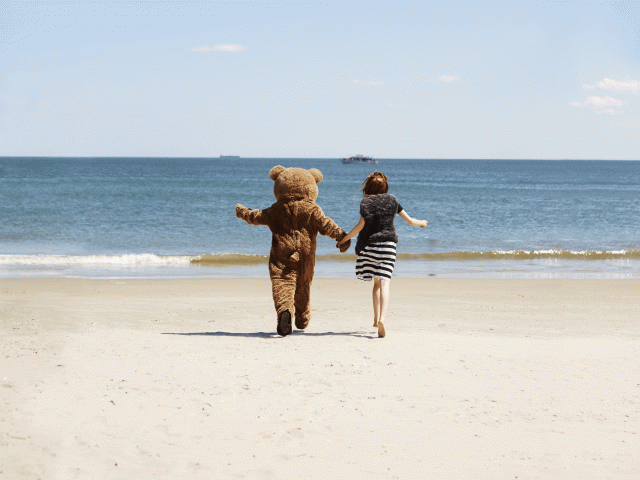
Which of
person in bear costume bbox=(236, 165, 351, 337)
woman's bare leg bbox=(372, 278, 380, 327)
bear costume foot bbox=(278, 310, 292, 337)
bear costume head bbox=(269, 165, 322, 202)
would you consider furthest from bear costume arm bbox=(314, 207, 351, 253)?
bear costume foot bbox=(278, 310, 292, 337)

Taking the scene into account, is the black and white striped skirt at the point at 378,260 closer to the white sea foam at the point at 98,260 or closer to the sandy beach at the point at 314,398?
the sandy beach at the point at 314,398

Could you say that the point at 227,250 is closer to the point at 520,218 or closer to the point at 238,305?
the point at 238,305

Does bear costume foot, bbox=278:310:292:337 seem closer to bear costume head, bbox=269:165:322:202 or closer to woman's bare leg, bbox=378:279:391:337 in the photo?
woman's bare leg, bbox=378:279:391:337

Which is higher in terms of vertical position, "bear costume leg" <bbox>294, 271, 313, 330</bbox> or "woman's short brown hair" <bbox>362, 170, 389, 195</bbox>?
"woman's short brown hair" <bbox>362, 170, 389, 195</bbox>

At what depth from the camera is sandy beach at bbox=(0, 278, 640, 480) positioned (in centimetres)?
357

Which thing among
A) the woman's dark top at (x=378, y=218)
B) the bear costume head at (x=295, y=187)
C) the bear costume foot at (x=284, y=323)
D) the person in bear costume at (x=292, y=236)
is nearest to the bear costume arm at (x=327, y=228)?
the person in bear costume at (x=292, y=236)

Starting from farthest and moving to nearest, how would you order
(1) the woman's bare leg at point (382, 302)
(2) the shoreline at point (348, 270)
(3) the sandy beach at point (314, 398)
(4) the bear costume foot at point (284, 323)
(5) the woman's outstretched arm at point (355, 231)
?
(2) the shoreline at point (348, 270)
(4) the bear costume foot at point (284, 323)
(1) the woman's bare leg at point (382, 302)
(5) the woman's outstretched arm at point (355, 231)
(3) the sandy beach at point (314, 398)

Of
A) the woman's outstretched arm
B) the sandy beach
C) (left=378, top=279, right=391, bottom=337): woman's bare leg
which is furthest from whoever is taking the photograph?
→ (left=378, top=279, right=391, bottom=337): woman's bare leg

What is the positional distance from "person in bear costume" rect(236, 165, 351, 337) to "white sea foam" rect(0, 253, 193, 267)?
8874mm

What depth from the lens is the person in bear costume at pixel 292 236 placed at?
6.45 meters

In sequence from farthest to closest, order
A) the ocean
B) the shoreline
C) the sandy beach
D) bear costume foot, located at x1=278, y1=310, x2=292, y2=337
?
the ocean, the shoreline, bear costume foot, located at x1=278, y1=310, x2=292, y2=337, the sandy beach

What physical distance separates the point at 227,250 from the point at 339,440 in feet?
46.0

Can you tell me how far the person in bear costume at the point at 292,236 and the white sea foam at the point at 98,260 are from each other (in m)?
8.87

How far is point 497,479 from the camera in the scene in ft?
11.2
